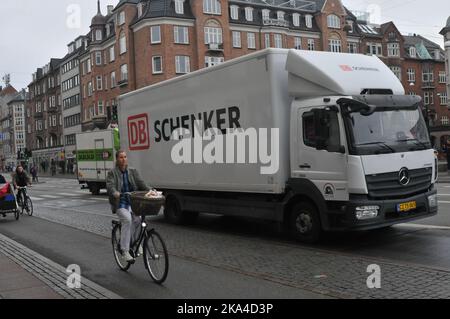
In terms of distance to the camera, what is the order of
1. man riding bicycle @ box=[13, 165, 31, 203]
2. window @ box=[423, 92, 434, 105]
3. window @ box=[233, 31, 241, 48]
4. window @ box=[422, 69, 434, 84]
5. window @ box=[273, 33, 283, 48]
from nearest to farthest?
man riding bicycle @ box=[13, 165, 31, 203] → window @ box=[233, 31, 241, 48] → window @ box=[273, 33, 283, 48] → window @ box=[422, 69, 434, 84] → window @ box=[423, 92, 434, 105]

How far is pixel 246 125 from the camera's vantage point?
985 cm

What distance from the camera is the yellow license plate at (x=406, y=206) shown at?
8.34m

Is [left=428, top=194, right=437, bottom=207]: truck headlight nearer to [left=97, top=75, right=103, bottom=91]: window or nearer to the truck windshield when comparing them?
the truck windshield

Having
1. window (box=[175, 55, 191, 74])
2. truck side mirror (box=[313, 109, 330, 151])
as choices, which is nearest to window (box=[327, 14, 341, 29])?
window (box=[175, 55, 191, 74])

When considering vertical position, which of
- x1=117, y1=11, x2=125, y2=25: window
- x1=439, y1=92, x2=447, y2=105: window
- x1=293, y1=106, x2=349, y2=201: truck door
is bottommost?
x1=293, y1=106, x2=349, y2=201: truck door

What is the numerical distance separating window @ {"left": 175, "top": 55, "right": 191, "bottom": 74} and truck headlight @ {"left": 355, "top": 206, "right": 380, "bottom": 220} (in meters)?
43.0

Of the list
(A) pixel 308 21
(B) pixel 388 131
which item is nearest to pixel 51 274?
(B) pixel 388 131

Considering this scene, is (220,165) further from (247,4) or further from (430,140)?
(247,4)

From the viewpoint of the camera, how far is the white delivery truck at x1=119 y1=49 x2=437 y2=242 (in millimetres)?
8227

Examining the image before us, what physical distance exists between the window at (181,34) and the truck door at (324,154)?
42566mm

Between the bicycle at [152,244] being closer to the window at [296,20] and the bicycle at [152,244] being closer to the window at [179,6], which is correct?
the window at [179,6]

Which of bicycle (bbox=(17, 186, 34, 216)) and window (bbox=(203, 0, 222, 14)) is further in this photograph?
window (bbox=(203, 0, 222, 14))

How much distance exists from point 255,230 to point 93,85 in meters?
54.7
